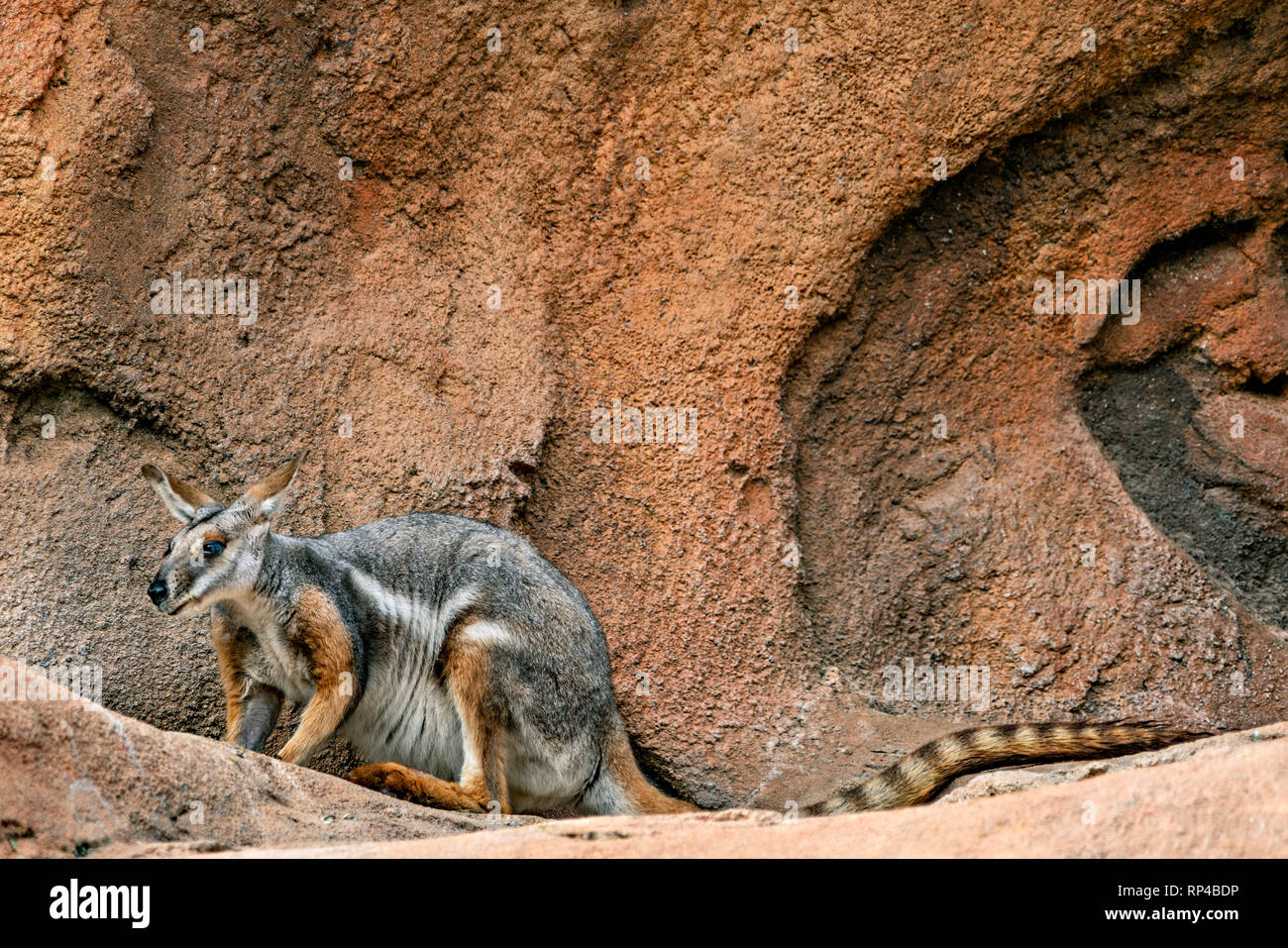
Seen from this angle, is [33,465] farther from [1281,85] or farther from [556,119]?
[1281,85]

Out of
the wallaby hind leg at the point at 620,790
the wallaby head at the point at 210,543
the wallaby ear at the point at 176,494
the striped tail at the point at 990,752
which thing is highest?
the wallaby ear at the point at 176,494

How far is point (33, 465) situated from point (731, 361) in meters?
3.71

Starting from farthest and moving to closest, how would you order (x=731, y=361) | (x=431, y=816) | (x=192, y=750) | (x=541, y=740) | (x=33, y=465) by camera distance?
(x=731, y=361), (x=33, y=465), (x=541, y=740), (x=431, y=816), (x=192, y=750)

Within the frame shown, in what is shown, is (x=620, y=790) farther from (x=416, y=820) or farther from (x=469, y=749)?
(x=416, y=820)

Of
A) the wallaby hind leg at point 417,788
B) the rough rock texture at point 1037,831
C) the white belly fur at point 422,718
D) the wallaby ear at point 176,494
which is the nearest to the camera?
the rough rock texture at point 1037,831

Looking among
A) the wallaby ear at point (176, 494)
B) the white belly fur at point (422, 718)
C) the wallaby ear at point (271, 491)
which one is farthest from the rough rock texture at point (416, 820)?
the wallaby ear at point (176, 494)

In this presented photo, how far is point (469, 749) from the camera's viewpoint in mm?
6496

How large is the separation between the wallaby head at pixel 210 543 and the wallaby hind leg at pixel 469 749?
1.00 metres

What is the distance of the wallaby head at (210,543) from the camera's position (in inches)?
244

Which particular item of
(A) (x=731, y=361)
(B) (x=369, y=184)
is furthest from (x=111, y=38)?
(A) (x=731, y=361)

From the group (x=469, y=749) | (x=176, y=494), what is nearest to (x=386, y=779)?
(x=469, y=749)

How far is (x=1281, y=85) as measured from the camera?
759cm

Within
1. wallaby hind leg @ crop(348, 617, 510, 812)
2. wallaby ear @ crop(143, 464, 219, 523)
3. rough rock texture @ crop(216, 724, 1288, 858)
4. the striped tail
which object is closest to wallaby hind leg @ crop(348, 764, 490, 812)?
wallaby hind leg @ crop(348, 617, 510, 812)

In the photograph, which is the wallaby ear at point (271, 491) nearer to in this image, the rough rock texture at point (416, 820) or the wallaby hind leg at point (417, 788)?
the wallaby hind leg at point (417, 788)
